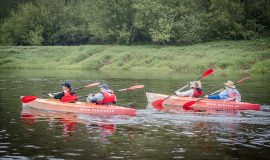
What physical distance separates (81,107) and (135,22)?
155ft

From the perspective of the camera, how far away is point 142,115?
67.4 ft

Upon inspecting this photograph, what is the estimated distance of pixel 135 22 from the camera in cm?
6738

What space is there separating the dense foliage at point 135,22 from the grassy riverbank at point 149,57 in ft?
9.45

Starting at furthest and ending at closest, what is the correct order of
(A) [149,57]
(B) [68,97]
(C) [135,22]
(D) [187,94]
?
(C) [135,22]
(A) [149,57]
(D) [187,94]
(B) [68,97]

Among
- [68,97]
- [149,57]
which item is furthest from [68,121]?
[149,57]

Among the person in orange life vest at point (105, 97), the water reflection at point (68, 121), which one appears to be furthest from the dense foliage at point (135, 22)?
the water reflection at point (68, 121)

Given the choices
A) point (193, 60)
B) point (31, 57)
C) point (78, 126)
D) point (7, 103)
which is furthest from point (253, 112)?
point (31, 57)

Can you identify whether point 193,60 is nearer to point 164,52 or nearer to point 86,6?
point 164,52

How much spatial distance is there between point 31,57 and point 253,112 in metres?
49.3

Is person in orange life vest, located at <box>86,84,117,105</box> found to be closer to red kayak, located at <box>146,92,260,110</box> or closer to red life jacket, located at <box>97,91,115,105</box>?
red life jacket, located at <box>97,91,115,105</box>

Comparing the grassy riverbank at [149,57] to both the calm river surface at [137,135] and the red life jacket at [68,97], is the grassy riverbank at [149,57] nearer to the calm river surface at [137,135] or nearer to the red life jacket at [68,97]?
the calm river surface at [137,135]

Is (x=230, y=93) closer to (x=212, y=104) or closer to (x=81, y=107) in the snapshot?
(x=212, y=104)

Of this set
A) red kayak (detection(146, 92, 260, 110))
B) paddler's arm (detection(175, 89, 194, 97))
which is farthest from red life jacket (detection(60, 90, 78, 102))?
paddler's arm (detection(175, 89, 194, 97))

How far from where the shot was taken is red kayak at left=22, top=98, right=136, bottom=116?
20609 mm
